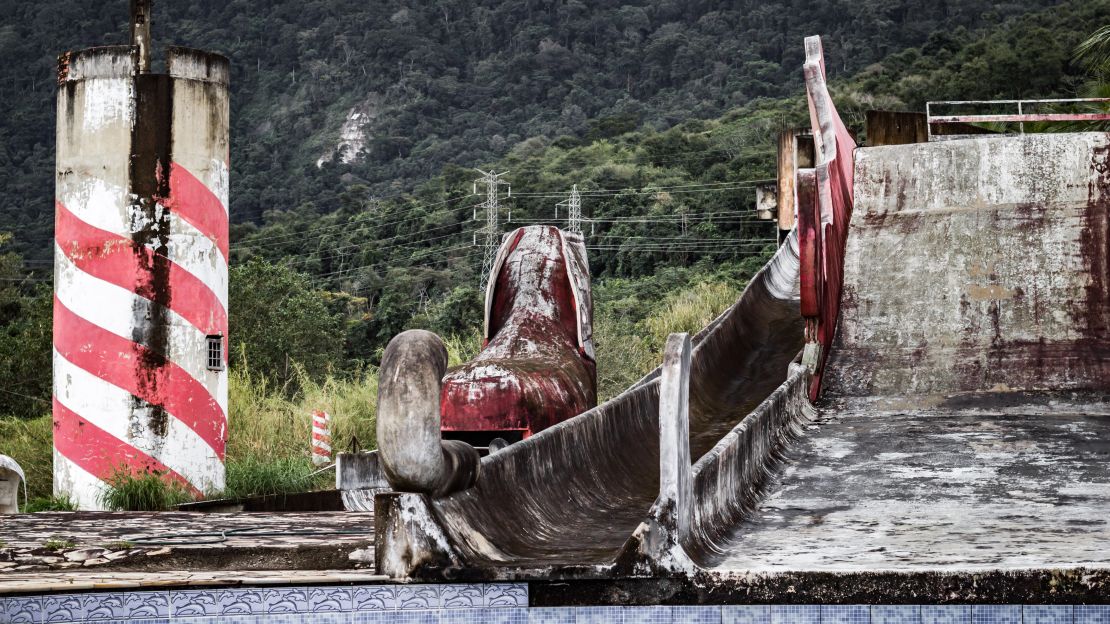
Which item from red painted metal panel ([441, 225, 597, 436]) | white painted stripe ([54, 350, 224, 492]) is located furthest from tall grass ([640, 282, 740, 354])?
white painted stripe ([54, 350, 224, 492])

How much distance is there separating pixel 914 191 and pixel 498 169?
56737mm

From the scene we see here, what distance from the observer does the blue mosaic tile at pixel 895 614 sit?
3.75m

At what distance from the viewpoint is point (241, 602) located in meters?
3.74

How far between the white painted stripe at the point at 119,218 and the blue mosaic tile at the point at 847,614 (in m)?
4.77

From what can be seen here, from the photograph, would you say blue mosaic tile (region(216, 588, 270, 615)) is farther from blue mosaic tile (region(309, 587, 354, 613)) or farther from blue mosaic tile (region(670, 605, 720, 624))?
blue mosaic tile (region(670, 605, 720, 624))

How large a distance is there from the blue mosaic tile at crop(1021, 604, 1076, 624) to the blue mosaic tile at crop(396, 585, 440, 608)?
63.1 inches

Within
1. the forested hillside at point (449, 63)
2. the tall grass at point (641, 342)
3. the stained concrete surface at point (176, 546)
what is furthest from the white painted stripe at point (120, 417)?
the forested hillside at point (449, 63)

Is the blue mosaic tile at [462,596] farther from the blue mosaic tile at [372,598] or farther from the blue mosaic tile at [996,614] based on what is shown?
the blue mosaic tile at [996,614]

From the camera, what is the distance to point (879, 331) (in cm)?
875

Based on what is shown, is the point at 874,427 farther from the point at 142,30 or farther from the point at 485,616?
the point at 142,30

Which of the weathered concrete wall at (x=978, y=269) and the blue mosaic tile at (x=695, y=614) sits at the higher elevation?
the weathered concrete wall at (x=978, y=269)

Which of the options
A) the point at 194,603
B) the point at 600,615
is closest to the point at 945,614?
the point at 600,615

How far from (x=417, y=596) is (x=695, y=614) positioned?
767mm

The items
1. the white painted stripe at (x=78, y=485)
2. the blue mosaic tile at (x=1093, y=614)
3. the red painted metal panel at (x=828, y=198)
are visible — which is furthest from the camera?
the red painted metal panel at (x=828, y=198)
